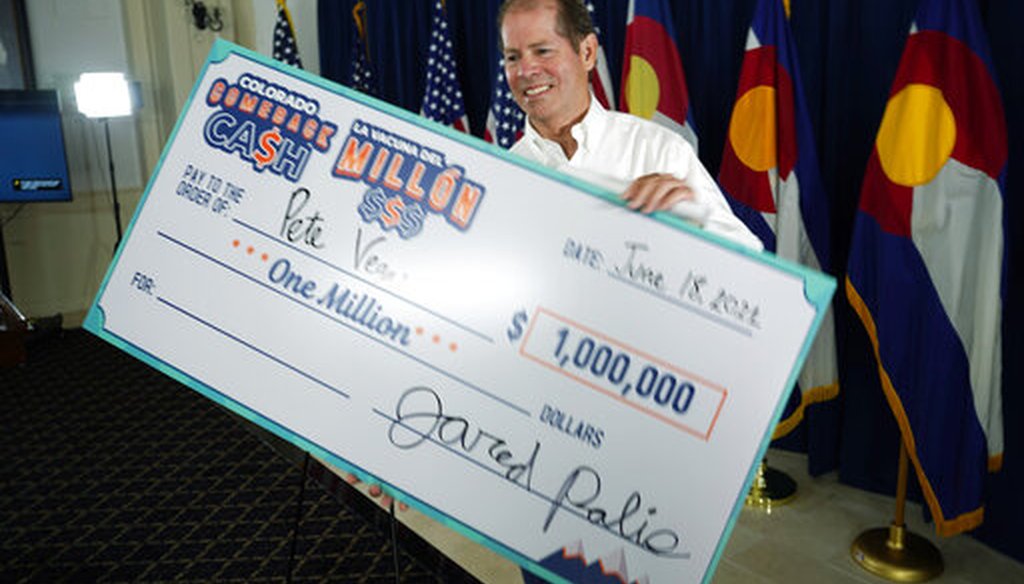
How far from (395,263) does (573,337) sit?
0.96 feet

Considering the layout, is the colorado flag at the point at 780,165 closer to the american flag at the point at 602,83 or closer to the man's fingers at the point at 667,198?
the american flag at the point at 602,83

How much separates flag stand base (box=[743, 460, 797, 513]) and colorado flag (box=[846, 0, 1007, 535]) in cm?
60

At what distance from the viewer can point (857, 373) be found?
3.05 m

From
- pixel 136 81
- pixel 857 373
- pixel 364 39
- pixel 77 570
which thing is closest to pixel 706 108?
pixel 857 373

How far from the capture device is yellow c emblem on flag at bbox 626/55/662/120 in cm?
312

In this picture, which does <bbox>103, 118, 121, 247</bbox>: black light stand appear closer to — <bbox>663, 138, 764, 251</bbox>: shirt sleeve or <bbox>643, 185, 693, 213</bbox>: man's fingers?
<bbox>663, 138, 764, 251</bbox>: shirt sleeve

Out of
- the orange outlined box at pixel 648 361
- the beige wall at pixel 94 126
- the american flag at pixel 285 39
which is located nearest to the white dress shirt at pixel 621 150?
the orange outlined box at pixel 648 361

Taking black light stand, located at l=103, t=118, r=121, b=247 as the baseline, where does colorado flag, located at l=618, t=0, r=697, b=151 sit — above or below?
above

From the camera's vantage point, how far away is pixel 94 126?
5.81 m

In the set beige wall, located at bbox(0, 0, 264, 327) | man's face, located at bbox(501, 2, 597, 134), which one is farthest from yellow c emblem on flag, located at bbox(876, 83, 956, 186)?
beige wall, located at bbox(0, 0, 264, 327)

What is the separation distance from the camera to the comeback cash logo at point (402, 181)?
1.24 meters

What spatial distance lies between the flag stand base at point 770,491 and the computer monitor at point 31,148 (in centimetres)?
440
